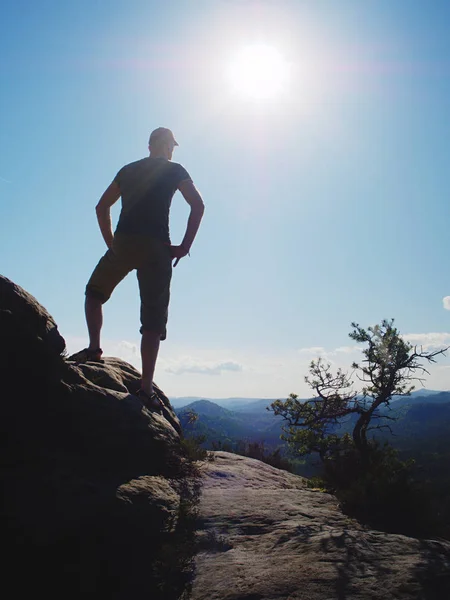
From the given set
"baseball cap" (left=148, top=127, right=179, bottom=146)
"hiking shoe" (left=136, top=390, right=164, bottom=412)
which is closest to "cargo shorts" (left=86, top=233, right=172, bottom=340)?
"hiking shoe" (left=136, top=390, right=164, bottom=412)

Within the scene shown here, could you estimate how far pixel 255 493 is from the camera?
14.4 feet

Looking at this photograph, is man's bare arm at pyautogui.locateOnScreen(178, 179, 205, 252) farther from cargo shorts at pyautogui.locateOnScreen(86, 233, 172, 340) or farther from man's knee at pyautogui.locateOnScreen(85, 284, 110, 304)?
man's knee at pyautogui.locateOnScreen(85, 284, 110, 304)

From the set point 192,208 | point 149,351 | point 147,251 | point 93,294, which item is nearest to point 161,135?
point 192,208

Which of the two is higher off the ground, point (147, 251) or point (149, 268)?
point (147, 251)

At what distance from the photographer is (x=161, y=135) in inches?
218

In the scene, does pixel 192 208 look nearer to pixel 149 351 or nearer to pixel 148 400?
pixel 149 351

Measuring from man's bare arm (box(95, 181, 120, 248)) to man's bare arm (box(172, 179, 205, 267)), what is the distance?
3.66ft

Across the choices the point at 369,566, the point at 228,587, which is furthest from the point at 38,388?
the point at 369,566

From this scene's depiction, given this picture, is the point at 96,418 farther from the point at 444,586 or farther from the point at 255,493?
the point at 444,586

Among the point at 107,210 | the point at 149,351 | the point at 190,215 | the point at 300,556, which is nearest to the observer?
the point at 300,556

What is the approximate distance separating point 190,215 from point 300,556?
3.99 m

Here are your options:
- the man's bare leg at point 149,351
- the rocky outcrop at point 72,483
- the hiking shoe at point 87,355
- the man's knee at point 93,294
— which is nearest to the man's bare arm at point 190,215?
the man's bare leg at point 149,351

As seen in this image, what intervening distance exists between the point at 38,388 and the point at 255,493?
2704 mm

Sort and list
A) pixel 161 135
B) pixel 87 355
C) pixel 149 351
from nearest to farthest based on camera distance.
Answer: pixel 149 351 < pixel 87 355 < pixel 161 135
